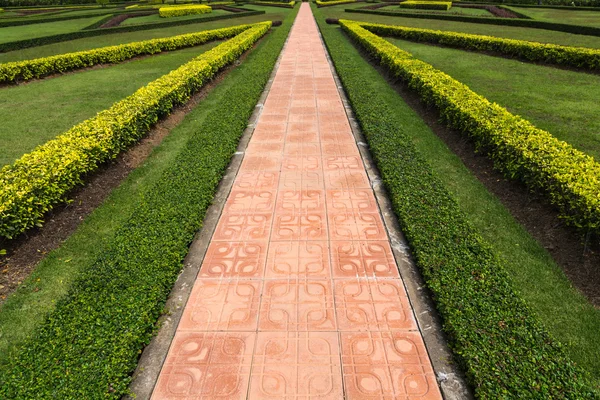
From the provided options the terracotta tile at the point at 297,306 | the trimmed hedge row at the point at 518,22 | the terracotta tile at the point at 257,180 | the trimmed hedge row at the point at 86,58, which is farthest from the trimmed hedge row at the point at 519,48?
the terracotta tile at the point at 297,306

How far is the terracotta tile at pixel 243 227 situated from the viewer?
5.44m

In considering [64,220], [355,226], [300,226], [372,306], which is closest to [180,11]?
[64,220]

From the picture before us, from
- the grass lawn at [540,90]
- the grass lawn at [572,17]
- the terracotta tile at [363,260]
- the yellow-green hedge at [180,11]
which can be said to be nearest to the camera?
the terracotta tile at [363,260]

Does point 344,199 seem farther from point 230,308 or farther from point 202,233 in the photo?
point 230,308

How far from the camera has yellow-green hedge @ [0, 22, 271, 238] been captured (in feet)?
17.1

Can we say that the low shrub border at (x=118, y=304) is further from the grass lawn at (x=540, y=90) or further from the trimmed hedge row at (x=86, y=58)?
the trimmed hedge row at (x=86, y=58)

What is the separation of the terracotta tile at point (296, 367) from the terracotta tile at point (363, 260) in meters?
1.04

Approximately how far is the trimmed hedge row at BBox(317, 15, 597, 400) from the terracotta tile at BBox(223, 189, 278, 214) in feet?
6.77

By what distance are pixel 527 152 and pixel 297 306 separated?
4680 millimetres

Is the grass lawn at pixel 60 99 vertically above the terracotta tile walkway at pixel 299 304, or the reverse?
the grass lawn at pixel 60 99

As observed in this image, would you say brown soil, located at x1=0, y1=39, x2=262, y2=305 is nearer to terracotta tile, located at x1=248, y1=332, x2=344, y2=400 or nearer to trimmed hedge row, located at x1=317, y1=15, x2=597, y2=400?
terracotta tile, located at x1=248, y1=332, x2=344, y2=400

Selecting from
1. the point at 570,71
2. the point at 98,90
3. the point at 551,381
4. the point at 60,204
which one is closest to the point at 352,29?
the point at 570,71

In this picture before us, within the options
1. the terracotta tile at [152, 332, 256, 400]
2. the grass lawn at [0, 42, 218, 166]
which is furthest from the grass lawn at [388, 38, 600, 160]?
the grass lawn at [0, 42, 218, 166]

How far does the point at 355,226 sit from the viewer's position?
18.4 feet
